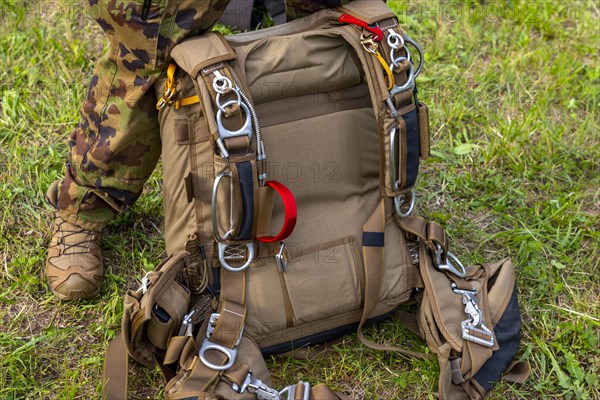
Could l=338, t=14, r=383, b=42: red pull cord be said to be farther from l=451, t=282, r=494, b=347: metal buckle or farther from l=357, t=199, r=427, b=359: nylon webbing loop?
l=451, t=282, r=494, b=347: metal buckle

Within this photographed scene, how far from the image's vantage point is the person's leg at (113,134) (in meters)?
2.31

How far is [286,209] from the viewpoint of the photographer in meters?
2.28

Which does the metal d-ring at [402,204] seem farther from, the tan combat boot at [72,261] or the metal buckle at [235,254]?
the tan combat boot at [72,261]

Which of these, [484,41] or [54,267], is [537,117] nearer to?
[484,41]

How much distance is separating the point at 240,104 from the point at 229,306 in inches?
26.1

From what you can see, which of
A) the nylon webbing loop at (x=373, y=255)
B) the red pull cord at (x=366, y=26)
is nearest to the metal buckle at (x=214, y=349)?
the nylon webbing loop at (x=373, y=255)

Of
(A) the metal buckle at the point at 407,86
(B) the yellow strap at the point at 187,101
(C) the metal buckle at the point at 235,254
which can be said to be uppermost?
(B) the yellow strap at the point at 187,101

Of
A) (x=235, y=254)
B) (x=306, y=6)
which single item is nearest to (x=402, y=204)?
(x=235, y=254)

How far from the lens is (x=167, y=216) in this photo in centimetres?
258

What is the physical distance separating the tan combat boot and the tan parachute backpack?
14.8 inches

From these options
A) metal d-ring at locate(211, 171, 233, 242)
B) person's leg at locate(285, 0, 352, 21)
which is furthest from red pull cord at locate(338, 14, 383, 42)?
metal d-ring at locate(211, 171, 233, 242)

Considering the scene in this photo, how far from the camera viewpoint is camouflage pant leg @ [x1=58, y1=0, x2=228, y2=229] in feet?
7.55

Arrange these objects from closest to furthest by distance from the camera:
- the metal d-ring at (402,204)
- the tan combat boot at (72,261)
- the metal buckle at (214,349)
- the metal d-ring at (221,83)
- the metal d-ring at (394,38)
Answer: the metal d-ring at (221,83), the metal buckle at (214,349), the metal d-ring at (394,38), the metal d-ring at (402,204), the tan combat boot at (72,261)

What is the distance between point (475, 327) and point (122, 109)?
1426mm
